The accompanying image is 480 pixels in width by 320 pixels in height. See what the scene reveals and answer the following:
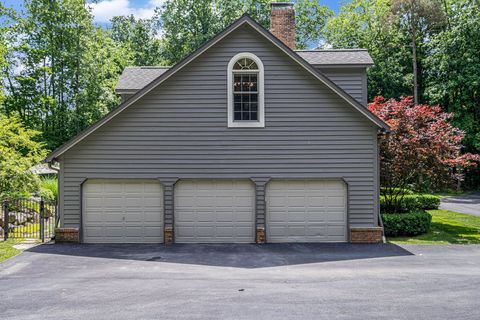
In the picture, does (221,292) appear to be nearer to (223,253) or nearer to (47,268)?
(223,253)

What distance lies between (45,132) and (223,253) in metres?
24.1

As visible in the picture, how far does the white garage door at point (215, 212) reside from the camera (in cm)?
1334

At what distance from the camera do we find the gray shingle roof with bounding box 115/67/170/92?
1567cm

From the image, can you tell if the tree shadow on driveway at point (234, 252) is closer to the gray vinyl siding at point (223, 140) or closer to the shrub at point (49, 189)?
the gray vinyl siding at point (223, 140)

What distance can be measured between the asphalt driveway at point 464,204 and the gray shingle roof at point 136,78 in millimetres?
17252

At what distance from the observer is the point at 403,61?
3725 centimetres

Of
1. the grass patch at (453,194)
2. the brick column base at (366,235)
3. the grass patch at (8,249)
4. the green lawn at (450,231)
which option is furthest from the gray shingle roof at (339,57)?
the grass patch at (453,194)

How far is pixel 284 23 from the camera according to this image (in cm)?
1658

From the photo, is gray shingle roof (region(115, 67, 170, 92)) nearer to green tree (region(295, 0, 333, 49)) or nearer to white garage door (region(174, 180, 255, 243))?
white garage door (region(174, 180, 255, 243))

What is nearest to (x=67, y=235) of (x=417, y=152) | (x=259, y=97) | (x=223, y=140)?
(x=223, y=140)

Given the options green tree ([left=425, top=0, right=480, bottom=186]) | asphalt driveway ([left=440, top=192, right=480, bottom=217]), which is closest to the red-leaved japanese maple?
asphalt driveway ([left=440, top=192, right=480, bottom=217])

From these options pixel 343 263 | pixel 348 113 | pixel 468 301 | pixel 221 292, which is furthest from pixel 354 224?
pixel 221 292

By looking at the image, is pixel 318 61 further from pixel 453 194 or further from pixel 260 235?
pixel 453 194

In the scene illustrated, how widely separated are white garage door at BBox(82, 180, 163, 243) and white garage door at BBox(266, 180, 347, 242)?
3870 mm
